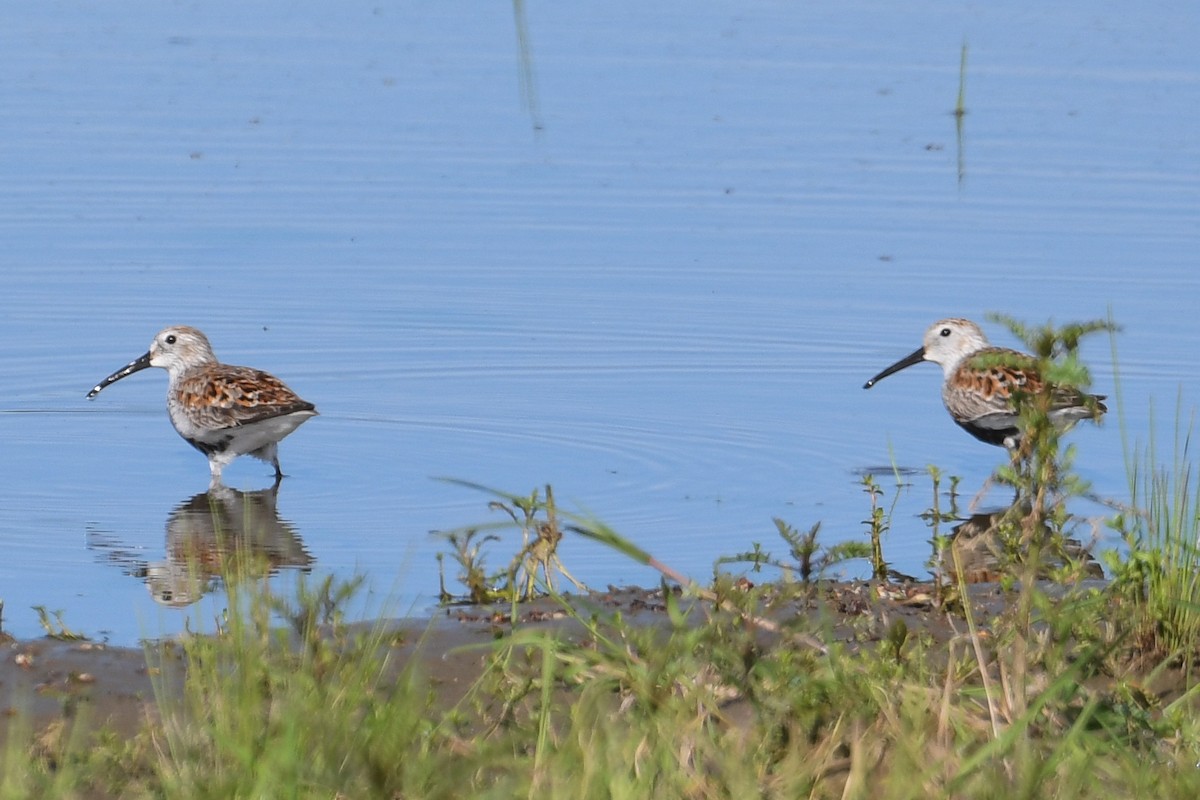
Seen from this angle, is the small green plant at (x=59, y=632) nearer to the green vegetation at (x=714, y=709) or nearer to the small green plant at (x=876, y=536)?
the green vegetation at (x=714, y=709)

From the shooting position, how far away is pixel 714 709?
15.3 ft

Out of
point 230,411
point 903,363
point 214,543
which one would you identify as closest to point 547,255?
point 903,363

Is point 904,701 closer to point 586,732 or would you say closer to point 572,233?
point 586,732

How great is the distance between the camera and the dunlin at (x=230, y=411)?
10297 millimetres

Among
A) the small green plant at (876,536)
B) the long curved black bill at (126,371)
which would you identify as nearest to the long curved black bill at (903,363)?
the small green plant at (876,536)

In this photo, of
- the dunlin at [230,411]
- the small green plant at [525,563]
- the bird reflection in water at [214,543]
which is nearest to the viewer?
the small green plant at [525,563]

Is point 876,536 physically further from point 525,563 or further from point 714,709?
point 714,709

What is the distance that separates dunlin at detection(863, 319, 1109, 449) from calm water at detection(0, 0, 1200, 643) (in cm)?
19

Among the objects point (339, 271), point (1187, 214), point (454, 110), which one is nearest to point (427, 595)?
point (339, 271)

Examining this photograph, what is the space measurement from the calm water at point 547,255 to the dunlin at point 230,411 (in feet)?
0.53

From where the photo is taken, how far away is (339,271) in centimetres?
1321

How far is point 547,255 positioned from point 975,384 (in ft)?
12.5

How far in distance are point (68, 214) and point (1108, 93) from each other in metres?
8.22

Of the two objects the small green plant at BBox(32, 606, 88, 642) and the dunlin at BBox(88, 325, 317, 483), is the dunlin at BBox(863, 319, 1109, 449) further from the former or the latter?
the small green plant at BBox(32, 606, 88, 642)
